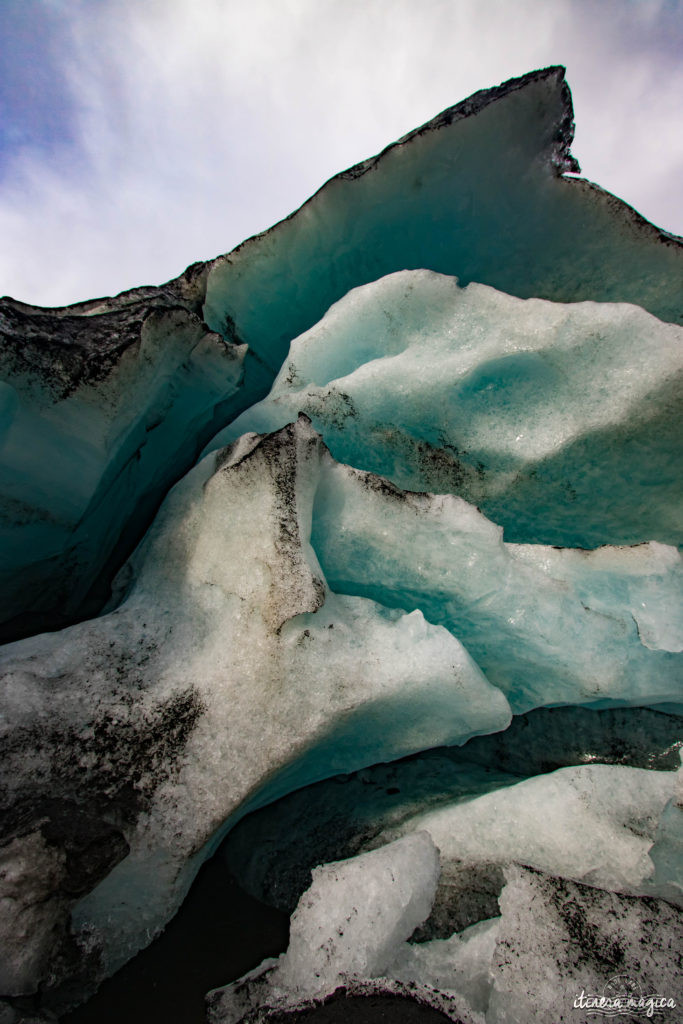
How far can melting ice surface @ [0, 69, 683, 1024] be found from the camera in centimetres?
117

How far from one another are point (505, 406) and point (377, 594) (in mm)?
910

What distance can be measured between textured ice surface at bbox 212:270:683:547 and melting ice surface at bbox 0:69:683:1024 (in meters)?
0.01

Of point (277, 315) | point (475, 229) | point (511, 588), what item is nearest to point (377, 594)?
point (511, 588)

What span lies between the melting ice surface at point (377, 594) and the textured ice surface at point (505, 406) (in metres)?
0.01

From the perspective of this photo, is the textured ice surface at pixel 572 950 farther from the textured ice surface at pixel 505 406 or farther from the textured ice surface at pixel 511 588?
the textured ice surface at pixel 505 406

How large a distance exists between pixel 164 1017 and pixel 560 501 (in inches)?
75.4

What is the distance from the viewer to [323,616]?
1.52 m

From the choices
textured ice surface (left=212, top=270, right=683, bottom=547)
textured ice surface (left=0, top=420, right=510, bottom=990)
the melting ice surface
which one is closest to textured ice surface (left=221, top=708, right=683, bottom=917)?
the melting ice surface

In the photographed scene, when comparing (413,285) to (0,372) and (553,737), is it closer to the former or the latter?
(0,372)

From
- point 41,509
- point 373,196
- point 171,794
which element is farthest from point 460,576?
point 373,196

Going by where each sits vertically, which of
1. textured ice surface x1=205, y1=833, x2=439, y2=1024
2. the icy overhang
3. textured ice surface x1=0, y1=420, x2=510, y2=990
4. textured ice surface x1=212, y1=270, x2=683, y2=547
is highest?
the icy overhang

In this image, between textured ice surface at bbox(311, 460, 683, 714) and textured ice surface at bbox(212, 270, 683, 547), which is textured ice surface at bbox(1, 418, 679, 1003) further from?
textured ice surface at bbox(212, 270, 683, 547)

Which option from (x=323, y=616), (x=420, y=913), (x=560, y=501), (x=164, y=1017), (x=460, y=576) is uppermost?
(x=560, y=501)

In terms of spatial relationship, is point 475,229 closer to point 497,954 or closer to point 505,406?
point 505,406
